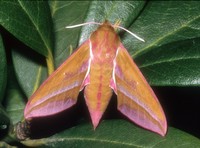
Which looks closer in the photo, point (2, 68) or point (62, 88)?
point (2, 68)

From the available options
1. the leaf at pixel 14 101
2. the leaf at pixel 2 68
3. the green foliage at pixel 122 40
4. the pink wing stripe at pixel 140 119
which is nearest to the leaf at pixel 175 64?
the green foliage at pixel 122 40

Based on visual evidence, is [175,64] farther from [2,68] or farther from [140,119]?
[2,68]

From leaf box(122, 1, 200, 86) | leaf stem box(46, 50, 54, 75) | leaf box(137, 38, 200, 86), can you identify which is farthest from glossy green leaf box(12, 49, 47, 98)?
leaf box(137, 38, 200, 86)

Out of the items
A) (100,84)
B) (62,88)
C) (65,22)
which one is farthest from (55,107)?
(65,22)

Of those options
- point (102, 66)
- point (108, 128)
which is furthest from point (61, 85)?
point (108, 128)

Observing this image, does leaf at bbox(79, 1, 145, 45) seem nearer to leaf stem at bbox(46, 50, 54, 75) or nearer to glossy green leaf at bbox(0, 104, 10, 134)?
leaf stem at bbox(46, 50, 54, 75)

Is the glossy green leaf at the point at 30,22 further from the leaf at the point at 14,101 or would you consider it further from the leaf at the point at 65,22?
the leaf at the point at 14,101

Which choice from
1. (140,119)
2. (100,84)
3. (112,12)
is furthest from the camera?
(112,12)

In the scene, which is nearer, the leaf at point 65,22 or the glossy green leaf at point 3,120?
the glossy green leaf at point 3,120
